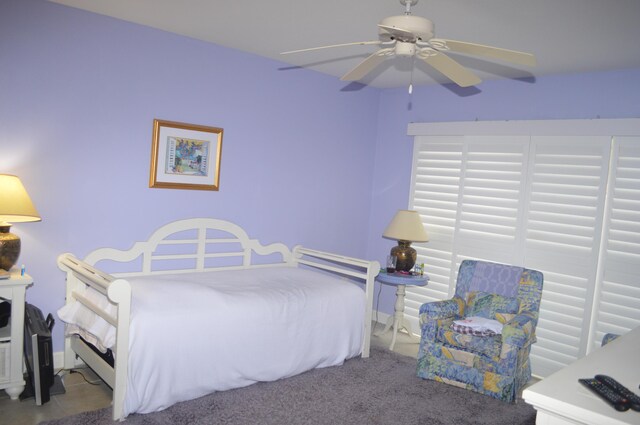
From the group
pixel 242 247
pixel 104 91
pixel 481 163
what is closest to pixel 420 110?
pixel 481 163

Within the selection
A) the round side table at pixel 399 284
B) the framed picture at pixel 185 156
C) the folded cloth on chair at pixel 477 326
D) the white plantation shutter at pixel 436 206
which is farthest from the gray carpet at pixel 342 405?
the framed picture at pixel 185 156

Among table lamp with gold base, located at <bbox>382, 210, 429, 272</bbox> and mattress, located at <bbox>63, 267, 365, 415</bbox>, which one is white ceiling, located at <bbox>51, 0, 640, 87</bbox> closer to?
table lamp with gold base, located at <bbox>382, 210, 429, 272</bbox>

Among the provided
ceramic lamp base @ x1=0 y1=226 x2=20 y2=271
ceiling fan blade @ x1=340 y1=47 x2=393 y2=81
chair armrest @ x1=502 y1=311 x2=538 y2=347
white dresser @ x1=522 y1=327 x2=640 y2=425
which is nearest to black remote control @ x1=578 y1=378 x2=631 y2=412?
white dresser @ x1=522 y1=327 x2=640 y2=425

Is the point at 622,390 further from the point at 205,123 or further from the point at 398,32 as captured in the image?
the point at 205,123

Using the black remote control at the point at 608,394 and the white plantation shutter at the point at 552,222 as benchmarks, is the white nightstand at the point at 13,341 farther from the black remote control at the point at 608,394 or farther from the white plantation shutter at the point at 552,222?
the white plantation shutter at the point at 552,222

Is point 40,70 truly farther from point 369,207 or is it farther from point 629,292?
point 629,292

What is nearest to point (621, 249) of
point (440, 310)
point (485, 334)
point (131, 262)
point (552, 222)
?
point (552, 222)

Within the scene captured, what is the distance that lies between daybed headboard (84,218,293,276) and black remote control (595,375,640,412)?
2861 mm

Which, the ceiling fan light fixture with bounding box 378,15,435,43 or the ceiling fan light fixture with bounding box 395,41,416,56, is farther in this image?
the ceiling fan light fixture with bounding box 395,41,416,56

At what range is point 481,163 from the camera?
171 inches

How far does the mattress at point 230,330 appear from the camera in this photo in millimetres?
2709

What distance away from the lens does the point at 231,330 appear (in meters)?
3.01

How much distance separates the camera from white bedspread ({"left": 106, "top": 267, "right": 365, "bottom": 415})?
2709 mm

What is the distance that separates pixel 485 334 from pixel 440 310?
1.12ft
